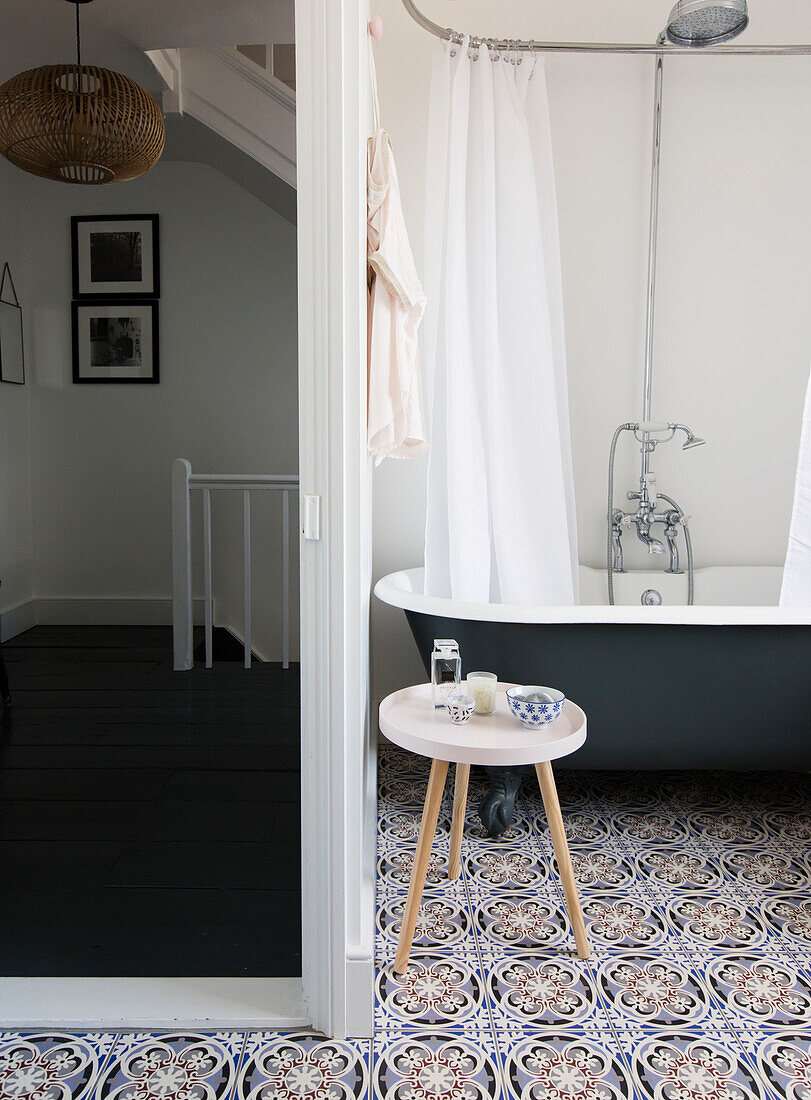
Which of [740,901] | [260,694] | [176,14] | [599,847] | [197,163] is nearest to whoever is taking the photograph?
[740,901]

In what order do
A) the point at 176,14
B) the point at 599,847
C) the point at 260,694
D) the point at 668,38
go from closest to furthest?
the point at 599,847 < the point at 668,38 < the point at 176,14 < the point at 260,694

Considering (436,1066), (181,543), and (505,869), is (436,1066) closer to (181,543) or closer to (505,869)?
(505,869)

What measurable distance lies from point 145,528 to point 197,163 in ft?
6.88

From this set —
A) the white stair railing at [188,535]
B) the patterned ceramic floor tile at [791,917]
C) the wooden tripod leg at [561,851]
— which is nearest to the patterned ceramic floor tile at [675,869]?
the patterned ceramic floor tile at [791,917]

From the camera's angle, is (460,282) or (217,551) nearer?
(460,282)

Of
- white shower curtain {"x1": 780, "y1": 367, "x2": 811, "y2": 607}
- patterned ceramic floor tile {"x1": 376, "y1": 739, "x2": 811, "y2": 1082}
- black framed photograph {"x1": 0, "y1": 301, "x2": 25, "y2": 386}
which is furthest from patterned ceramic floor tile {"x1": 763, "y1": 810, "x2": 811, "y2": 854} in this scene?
black framed photograph {"x1": 0, "y1": 301, "x2": 25, "y2": 386}

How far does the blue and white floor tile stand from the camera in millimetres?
1518

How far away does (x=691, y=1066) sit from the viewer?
1.57m

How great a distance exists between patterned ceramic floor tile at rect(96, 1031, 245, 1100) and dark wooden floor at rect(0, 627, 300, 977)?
186mm

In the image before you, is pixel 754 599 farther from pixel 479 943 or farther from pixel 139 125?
pixel 139 125

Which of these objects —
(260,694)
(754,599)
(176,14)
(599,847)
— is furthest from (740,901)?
(176,14)

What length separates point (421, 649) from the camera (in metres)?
2.60

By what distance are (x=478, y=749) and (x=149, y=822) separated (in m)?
1.27

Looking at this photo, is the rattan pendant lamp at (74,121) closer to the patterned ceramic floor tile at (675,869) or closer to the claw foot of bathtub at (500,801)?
the claw foot of bathtub at (500,801)
